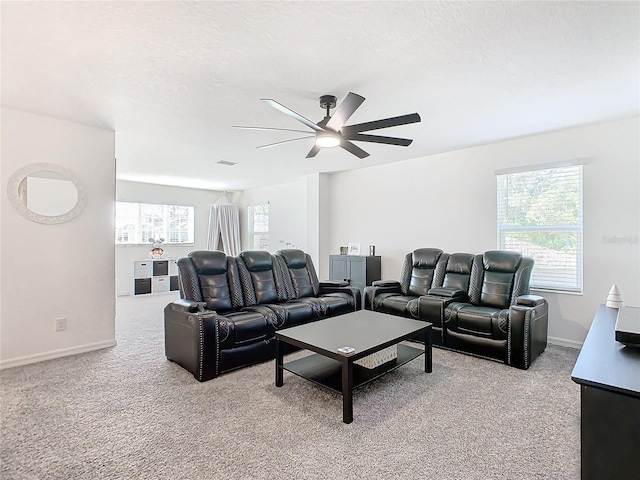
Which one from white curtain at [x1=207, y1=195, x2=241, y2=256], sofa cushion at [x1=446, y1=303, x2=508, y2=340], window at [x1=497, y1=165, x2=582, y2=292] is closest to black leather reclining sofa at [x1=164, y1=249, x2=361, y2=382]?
sofa cushion at [x1=446, y1=303, x2=508, y2=340]

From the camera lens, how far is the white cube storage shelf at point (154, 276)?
293 inches

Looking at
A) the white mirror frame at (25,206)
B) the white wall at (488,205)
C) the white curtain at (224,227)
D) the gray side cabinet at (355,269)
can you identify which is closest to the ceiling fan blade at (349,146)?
the white wall at (488,205)

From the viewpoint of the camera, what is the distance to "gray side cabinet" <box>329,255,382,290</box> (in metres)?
5.70

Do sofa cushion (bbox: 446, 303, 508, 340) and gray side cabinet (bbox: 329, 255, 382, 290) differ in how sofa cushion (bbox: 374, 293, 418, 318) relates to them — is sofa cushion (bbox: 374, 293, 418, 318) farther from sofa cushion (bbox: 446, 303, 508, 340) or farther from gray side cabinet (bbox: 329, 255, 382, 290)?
gray side cabinet (bbox: 329, 255, 382, 290)

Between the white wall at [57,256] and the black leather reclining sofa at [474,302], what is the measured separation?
3336mm

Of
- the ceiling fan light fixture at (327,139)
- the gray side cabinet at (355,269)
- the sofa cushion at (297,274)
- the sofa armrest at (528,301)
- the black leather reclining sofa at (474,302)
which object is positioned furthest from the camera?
the gray side cabinet at (355,269)

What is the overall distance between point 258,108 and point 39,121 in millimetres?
2355

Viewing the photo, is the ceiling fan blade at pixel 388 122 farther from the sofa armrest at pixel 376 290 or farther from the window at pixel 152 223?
the window at pixel 152 223

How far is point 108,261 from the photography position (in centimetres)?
402

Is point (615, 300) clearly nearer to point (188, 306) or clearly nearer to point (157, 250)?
point (188, 306)

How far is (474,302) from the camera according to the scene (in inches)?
163

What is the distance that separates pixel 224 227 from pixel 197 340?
20.7 ft

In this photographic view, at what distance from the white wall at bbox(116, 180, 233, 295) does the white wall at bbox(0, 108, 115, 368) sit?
393 centimetres

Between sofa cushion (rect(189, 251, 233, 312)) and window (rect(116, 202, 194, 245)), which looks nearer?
sofa cushion (rect(189, 251, 233, 312))
